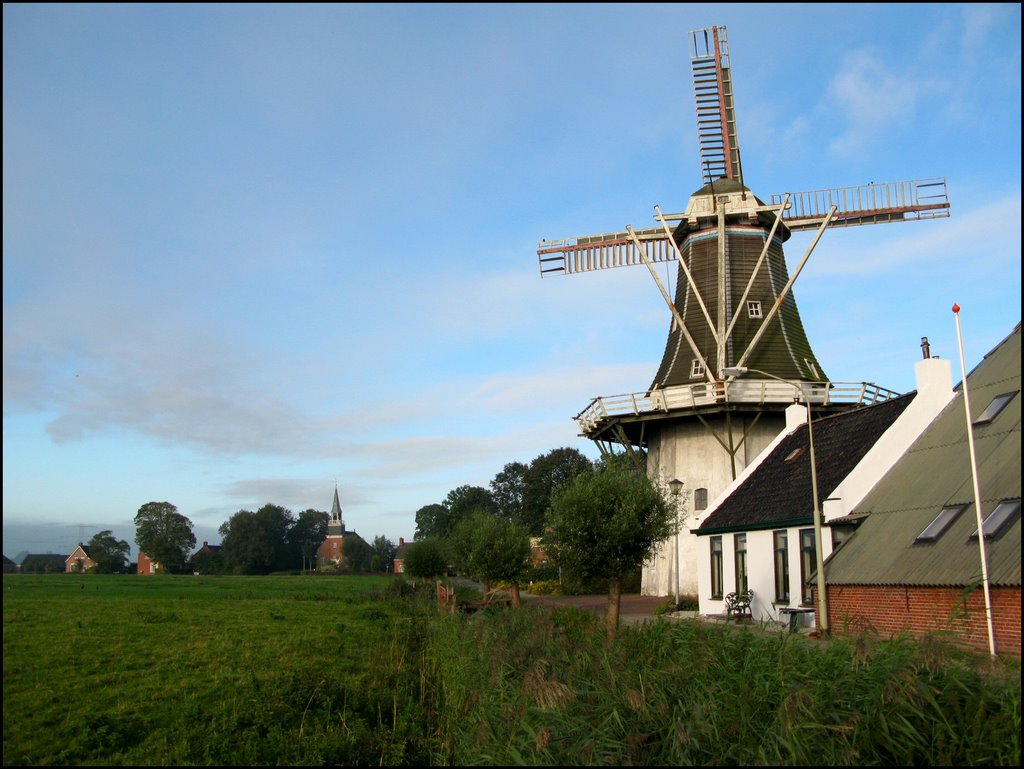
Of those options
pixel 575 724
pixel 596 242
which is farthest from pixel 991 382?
pixel 596 242

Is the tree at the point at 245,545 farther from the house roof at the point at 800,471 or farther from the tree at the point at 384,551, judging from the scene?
the house roof at the point at 800,471

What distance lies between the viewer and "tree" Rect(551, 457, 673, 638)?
67.7ft

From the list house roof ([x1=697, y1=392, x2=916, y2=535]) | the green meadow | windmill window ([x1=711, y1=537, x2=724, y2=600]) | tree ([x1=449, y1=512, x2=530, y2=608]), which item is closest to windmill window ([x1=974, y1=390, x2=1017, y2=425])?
house roof ([x1=697, y1=392, x2=916, y2=535])

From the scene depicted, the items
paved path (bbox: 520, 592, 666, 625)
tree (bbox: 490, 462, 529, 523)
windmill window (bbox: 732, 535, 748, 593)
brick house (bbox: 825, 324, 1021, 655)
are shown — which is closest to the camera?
brick house (bbox: 825, 324, 1021, 655)

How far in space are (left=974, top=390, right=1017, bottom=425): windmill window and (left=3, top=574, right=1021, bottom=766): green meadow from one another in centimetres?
700

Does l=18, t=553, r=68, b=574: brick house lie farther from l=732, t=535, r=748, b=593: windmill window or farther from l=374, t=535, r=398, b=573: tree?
l=374, t=535, r=398, b=573: tree

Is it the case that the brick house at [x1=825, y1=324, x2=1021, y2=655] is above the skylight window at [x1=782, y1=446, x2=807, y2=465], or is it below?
below

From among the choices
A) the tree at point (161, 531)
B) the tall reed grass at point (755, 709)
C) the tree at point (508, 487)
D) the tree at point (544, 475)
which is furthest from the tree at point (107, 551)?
the tree at point (508, 487)

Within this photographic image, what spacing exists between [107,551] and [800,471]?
17.3 m

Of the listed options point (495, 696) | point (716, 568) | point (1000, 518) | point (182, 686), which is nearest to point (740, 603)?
point (716, 568)

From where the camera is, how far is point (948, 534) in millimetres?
14172

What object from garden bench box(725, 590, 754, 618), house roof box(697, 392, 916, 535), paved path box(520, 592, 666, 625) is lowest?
paved path box(520, 592, 666, 625)

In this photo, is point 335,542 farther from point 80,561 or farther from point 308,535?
point 80,561

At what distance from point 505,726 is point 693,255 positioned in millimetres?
27561
